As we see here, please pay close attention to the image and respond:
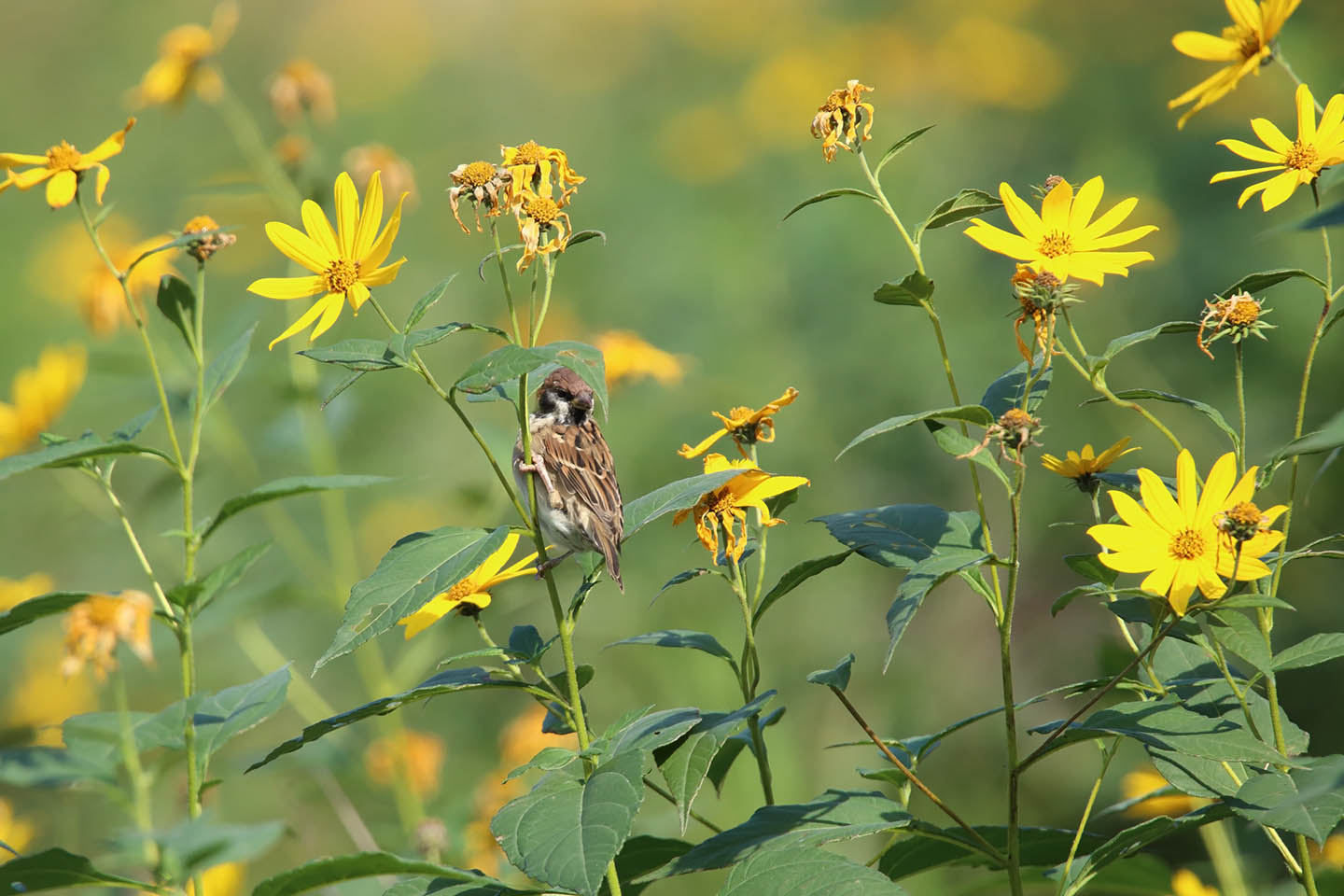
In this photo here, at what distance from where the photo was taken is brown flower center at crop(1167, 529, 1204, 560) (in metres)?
1.34

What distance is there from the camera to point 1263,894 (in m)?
2.39

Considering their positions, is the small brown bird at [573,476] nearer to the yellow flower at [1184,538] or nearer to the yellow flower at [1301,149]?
the yellow flower at [1184,538]

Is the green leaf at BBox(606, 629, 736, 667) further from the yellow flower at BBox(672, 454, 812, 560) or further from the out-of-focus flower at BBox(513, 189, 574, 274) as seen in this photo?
the out-of-focus flower at BBox(513, 189, 574, 274)

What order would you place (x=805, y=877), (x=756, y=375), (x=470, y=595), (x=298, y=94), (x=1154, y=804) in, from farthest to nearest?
(x=756, y=375)
(x=298, y=94)
(x=1154, y=804)
(x=470, y=595)
(x=805, y=877)

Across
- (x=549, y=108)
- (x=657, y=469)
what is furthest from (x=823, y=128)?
(x=549, y=108)

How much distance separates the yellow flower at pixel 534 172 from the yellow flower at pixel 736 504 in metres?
0.42

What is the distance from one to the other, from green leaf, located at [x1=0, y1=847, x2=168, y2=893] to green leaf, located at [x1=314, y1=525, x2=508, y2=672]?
0.38 m

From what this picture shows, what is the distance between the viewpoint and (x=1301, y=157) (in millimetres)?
1429

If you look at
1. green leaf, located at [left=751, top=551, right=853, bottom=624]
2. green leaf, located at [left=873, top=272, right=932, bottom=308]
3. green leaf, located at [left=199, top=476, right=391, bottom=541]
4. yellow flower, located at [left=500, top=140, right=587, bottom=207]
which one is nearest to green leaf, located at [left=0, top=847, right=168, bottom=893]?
green leaf, located at [left=199, top=476, right=391, bottom=541]

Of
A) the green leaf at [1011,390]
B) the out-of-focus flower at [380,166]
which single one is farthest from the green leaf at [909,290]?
the out-of-focus flower at [380,166]

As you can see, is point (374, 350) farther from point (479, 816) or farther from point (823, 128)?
point (479, 816)

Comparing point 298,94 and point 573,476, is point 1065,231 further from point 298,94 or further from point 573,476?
point 298,94

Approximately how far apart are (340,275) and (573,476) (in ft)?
2.52

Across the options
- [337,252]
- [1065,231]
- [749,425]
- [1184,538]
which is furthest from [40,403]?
[1184,538]
